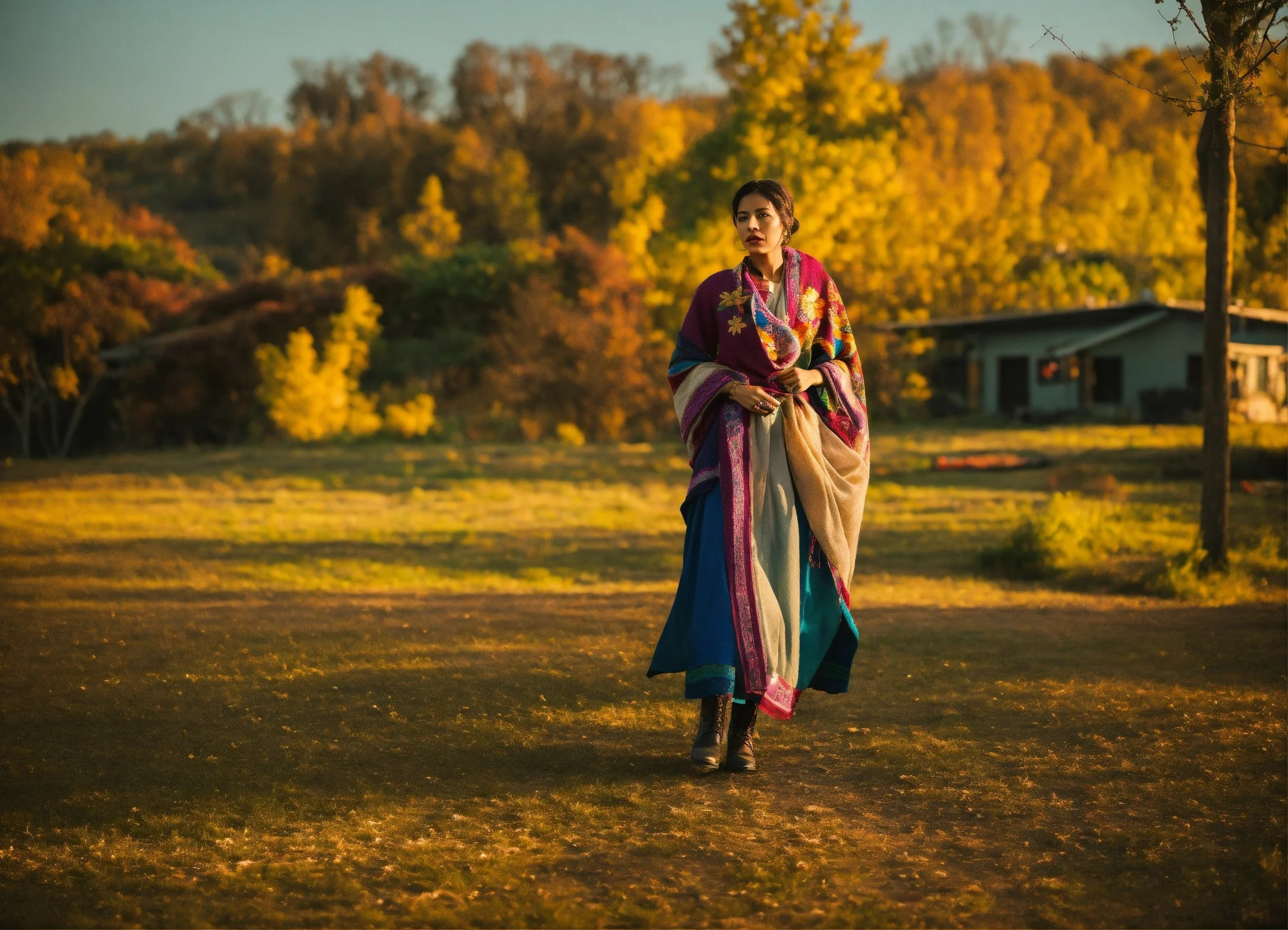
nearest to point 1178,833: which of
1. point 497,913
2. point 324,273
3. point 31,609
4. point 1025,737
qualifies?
point 1025,737

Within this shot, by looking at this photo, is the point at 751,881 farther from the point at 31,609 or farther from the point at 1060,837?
the point at 31,609

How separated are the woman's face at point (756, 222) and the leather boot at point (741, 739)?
1.72 m

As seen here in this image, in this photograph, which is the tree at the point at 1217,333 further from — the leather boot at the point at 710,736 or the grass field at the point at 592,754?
the leather boot at the point at 710,736

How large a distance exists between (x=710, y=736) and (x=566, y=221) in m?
56.5

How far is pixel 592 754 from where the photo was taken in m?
4.76

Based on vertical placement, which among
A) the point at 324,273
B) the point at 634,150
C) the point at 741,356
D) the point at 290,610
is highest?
the point at 634,150

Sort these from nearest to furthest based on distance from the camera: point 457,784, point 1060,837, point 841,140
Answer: point 1060,837 < point 457,784 < point 841,140

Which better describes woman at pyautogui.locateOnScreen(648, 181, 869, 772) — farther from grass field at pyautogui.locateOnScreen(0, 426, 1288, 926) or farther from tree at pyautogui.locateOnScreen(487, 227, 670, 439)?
tree at pyautogui.locateOnScreen(487, 227, 670, 439)

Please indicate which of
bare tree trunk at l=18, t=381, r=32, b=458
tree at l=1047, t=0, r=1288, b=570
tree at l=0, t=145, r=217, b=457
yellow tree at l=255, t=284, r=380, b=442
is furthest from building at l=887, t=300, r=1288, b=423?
tree at l=1047, t=0, r=1288, b=570

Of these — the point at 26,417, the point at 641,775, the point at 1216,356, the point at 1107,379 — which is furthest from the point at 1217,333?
the point at 1107,379

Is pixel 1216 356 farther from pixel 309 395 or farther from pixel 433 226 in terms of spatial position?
pixel 433 226

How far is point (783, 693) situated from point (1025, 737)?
1160 millimetres

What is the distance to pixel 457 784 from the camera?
430 cm

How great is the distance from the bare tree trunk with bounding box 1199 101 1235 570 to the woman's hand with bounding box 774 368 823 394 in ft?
17.9
